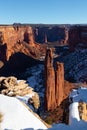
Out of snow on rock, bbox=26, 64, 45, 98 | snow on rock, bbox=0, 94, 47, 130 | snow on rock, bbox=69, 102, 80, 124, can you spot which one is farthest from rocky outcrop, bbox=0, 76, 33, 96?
snow on rock, bbox=26, 64, 45, 98

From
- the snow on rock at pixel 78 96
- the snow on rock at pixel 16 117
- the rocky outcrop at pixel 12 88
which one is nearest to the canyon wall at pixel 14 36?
the snow on rock at pixel 78 96

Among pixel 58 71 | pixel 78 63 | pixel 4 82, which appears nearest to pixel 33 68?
pixel 78 63

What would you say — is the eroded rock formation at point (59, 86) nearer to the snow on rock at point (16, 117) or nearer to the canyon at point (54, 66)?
the canyon at point (54, 66)

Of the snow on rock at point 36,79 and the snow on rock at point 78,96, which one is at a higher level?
the snow on rock at point 78,96

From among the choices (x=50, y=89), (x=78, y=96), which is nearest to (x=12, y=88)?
(x=78, y=96)

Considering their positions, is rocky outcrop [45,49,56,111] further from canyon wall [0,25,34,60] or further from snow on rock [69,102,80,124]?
canyon wall [0,25,34,60]

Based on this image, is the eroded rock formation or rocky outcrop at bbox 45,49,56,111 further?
the eroded rock formation

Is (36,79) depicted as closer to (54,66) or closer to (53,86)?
(54,66)
